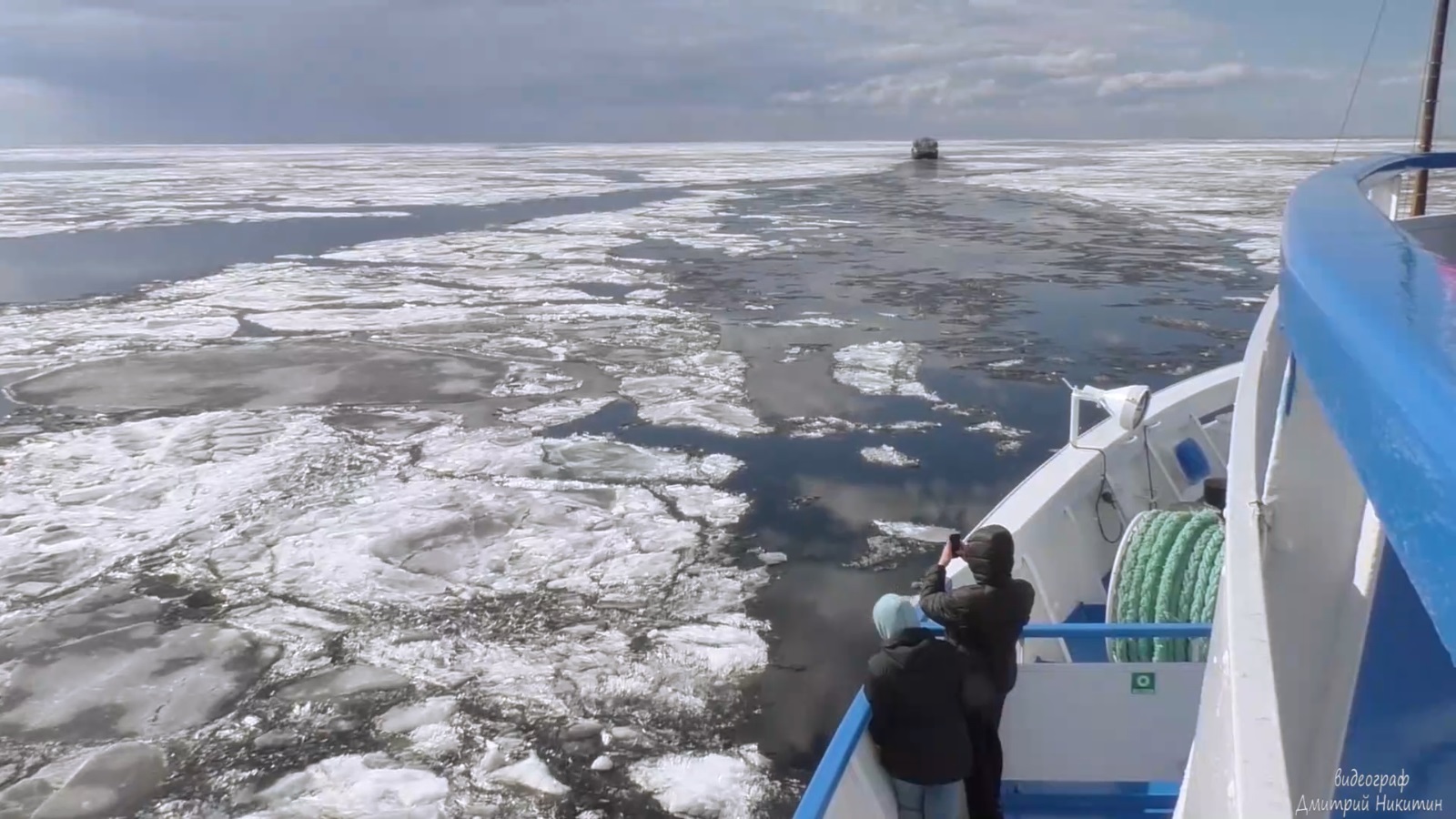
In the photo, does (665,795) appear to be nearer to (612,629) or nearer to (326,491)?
(612,629)

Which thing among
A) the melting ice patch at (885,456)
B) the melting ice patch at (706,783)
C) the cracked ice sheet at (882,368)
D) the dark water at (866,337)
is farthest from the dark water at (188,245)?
the melting ice patch at (706,783)

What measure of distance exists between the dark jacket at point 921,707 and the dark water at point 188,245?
17824 millimetres

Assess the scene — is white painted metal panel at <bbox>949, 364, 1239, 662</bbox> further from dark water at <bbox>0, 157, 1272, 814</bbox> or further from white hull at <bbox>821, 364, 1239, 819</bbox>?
dark water at <bbox>0, 157, 1272, 814</bbox>

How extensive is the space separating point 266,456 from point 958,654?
6.56m

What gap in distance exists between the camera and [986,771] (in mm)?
3078

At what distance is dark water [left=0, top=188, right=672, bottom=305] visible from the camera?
61.2 feet

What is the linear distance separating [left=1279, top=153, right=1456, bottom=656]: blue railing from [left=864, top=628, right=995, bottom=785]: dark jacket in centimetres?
160

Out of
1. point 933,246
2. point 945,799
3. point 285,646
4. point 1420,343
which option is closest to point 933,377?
point 285,646

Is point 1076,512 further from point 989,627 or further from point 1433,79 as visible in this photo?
point 1433,79

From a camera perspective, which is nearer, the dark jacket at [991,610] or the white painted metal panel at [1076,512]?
the dark jacket at [991,610]

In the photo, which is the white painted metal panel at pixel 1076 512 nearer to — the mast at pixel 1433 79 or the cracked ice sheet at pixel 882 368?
the mast at pixel 1433 79

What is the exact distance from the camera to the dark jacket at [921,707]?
9.18ft

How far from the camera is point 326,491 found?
7.11 metres

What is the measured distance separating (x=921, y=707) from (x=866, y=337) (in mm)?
9389
